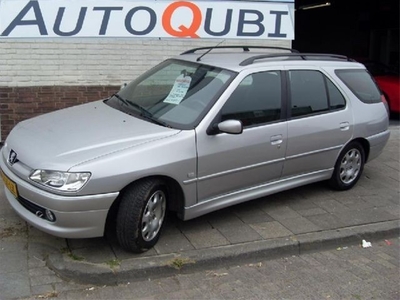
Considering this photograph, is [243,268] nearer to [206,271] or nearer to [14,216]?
[206,271]

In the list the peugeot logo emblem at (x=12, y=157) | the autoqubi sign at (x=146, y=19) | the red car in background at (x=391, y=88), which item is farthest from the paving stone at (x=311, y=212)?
the red car in background at (x=391, y=88)

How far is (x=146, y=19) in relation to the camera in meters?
5.98

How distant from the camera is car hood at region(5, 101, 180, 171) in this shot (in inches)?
139

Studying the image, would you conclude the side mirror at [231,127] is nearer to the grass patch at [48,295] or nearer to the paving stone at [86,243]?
the paving stone at [86,243]

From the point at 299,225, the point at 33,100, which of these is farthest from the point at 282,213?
the point at 33,100

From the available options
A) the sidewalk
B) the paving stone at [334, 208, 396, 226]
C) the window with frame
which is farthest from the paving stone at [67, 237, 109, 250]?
the paving stone at [334, 208, 396, 226]

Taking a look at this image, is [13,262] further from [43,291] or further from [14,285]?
[43,291]

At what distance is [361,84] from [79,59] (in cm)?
398

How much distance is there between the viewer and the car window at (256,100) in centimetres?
428

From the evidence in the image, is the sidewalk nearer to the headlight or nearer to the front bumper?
the front bumper

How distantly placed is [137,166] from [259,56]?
1893 millimetres

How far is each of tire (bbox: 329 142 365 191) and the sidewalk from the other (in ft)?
0.40

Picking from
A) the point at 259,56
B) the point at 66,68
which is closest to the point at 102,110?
the point at 259,56

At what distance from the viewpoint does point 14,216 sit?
14.4ft
